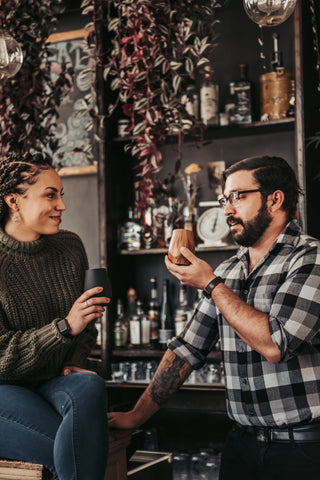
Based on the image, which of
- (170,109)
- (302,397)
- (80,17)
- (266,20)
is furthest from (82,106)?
(302,397)

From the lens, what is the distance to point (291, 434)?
179 centimetres

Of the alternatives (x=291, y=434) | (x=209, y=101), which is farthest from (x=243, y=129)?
(x=291, y=434)

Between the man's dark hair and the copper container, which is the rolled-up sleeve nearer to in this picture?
the man's dark hair

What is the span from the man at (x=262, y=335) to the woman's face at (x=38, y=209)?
42cm

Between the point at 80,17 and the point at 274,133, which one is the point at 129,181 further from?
the point at 80,17

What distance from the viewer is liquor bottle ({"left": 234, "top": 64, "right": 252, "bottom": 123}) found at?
3.17 metres

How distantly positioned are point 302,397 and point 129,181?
203 centimetres

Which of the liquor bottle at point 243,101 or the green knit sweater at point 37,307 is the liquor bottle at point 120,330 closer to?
the liquor bottle at point 243,101

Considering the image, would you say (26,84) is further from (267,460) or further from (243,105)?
(267,460)

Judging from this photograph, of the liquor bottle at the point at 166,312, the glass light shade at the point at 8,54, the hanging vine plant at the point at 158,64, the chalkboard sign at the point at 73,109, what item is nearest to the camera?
the glass light shade at the point at 8,54

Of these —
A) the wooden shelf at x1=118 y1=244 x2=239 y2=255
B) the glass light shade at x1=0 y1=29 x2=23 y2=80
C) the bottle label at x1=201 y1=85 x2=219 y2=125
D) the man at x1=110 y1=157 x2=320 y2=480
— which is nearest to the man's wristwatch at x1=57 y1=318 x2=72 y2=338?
the man at x1=110 y1=157 x2=320 y2=480

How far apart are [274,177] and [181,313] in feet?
4.70

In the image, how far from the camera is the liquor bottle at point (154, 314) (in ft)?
11.0

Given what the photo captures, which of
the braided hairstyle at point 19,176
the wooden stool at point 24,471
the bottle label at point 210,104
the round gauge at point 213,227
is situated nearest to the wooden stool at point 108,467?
the wooden stool at point 24,471
